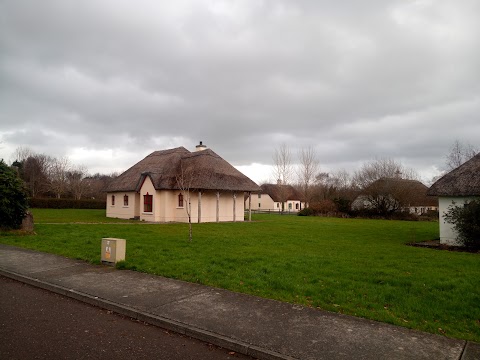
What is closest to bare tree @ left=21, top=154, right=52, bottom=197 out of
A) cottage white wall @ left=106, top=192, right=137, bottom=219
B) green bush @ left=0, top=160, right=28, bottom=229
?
cottage white wall @ left=106, top=192, right=137, bottom=219

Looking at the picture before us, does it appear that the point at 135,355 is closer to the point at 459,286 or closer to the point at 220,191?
the point at 459,286

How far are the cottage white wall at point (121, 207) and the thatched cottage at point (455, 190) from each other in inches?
981

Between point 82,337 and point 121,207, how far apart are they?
30.9m

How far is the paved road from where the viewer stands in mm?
4828

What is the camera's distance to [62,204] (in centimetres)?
5088

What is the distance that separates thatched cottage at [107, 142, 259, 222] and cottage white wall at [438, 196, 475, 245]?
17259 millimetres

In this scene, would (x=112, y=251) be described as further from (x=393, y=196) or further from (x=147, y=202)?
(x=393, y=196)

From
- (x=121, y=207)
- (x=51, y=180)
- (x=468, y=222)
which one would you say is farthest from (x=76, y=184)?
(x=468, y=222)

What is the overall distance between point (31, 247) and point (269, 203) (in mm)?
74814

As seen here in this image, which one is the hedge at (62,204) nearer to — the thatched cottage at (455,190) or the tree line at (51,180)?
the tree line at (51,180)

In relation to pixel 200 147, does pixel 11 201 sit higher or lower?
lower

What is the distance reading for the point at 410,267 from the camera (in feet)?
34.7

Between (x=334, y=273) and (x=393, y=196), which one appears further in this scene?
(x=393, y=196)

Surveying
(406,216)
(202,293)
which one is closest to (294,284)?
(202,293)
